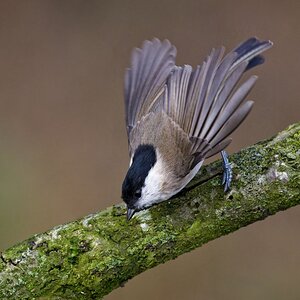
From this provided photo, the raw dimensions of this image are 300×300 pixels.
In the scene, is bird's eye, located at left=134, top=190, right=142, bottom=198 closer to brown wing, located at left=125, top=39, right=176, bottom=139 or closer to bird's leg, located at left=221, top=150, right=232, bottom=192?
bird's leg, located at left=221, top=150, right=232, bottom=192

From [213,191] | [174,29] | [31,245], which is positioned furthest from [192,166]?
[174,29]

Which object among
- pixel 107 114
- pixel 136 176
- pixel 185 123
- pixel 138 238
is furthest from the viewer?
pixel 107 114

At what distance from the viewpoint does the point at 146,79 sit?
2900mm

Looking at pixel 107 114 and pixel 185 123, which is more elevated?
pixel 107 114

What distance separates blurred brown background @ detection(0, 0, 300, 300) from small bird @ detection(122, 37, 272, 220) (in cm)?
205

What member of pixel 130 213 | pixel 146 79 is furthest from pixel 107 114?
pixel 130 213

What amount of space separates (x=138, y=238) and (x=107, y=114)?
10.5 ft

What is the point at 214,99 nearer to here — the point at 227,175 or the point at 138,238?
the point at 227,175

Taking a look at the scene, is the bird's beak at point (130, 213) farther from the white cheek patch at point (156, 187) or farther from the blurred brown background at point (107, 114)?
the blurred brown background at point (107, 114)

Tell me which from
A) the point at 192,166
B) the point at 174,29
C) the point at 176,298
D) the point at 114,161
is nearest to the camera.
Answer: the point at 192,166

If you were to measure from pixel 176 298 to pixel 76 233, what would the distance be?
2.33 meters

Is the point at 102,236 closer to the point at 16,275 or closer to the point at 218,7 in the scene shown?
the point at 16,275

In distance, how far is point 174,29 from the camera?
571 cm

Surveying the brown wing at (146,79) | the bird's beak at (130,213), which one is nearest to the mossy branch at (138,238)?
the bird's beak at (130,213)
